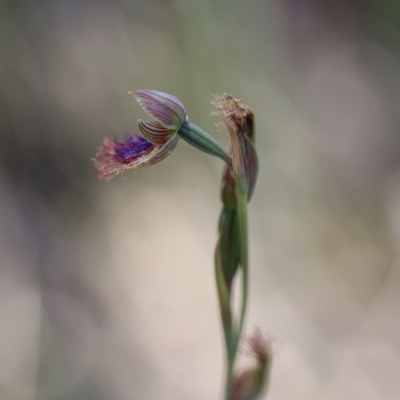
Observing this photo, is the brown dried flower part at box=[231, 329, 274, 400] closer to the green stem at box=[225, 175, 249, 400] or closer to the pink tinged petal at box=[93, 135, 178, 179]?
the green stem at box=[225, 175, 249, 400]

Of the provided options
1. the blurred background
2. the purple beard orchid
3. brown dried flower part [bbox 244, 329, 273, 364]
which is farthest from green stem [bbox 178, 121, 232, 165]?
the blurred background

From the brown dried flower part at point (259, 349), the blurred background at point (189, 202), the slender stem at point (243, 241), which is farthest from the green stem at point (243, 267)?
the blurred background at point (189, 202)

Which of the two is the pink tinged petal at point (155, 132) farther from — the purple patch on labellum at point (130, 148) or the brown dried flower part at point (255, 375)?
the brown dried flower part at point (255, 375)

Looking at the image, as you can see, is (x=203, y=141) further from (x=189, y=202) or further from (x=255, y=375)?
(x=189, y=202)

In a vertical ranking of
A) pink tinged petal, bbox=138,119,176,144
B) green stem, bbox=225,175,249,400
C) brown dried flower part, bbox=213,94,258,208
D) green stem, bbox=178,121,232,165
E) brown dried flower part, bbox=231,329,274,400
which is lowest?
brown dried flower part, bbox=231,329,274,400

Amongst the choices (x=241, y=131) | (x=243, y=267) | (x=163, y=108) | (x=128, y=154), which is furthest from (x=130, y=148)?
(x=243, y=267)

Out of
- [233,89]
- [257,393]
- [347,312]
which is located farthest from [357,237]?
[257,393]

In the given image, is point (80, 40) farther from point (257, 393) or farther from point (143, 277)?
point (257, 393)
